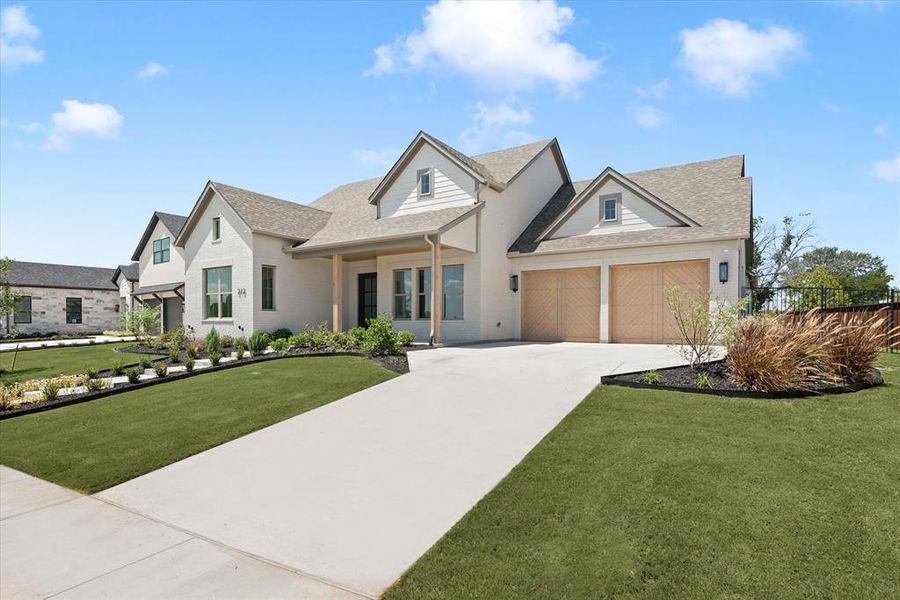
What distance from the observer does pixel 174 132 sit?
38.1ft

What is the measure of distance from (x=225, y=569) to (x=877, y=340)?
10.2 meters

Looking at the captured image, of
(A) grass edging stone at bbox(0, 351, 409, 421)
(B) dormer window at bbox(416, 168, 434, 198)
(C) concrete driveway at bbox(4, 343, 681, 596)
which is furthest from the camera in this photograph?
(B) dormer window at bbox(416, 168, 434, 198)

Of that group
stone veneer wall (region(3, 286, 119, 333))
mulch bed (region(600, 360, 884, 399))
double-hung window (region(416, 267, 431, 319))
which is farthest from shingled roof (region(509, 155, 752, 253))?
stone veneer wall (region(3, 286, 119, 333))

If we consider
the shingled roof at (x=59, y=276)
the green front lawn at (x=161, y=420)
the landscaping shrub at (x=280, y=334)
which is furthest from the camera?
the shingled roof at (x=59, y=276)

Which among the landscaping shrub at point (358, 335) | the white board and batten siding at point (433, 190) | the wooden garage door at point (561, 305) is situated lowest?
the landscaping shrub at point (358, 335)

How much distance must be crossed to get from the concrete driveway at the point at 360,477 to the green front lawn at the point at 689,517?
44 cm

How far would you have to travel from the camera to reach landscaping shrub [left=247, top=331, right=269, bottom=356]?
15.1 metres

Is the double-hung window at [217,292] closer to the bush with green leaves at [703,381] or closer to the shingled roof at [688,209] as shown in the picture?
the shingled roof at [688,209]

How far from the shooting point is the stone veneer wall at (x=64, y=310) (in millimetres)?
31859

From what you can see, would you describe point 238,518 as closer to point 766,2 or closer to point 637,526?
point 637,526

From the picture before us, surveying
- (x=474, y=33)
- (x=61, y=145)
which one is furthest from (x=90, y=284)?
(x=474, y=33)

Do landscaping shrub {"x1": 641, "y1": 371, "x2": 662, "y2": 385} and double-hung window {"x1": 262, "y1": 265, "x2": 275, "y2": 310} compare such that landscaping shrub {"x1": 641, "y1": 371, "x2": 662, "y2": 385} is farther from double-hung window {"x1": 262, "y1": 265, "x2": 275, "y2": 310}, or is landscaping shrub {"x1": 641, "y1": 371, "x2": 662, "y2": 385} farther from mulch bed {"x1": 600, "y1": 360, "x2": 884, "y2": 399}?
double-hung window {"x1": 262, "y1": 265, "x2": 275, "y2": 310}

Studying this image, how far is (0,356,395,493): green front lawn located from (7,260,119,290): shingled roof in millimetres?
29911

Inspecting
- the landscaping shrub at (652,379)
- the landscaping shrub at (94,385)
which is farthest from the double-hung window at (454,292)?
the landscaping shrub at (94,385)
